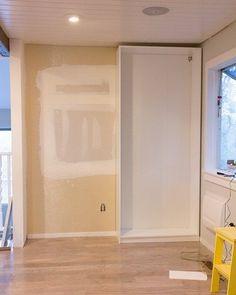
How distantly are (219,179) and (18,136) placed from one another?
7.46 feet

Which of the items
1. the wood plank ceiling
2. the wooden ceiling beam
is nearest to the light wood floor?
the wooden ceiling beam

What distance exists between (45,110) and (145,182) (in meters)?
1.53

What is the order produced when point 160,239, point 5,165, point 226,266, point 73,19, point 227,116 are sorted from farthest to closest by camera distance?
point 5,165 < point 160,239 < point 227,116 < point 73,19 < point 226,266

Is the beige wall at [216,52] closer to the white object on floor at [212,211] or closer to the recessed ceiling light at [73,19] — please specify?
the white object on floor at [212,211]

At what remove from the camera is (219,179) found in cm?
367

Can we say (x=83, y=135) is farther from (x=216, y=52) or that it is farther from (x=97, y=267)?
(x=216, y=52)

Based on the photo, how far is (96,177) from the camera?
4.46m

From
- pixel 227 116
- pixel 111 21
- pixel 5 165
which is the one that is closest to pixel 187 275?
pixel 227 116

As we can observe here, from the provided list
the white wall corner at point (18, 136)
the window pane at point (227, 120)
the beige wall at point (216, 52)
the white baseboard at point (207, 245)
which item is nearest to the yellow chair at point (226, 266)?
the beige wall at point (216, 52)

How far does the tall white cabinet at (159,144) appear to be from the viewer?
4.32 meters

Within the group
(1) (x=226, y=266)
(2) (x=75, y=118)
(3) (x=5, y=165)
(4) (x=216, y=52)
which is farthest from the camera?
(3) (x=5, y=165)

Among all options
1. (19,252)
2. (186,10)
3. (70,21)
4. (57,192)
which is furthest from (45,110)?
(186,10)

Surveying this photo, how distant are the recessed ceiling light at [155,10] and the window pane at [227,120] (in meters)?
1.25

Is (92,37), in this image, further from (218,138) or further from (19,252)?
(19,252)
